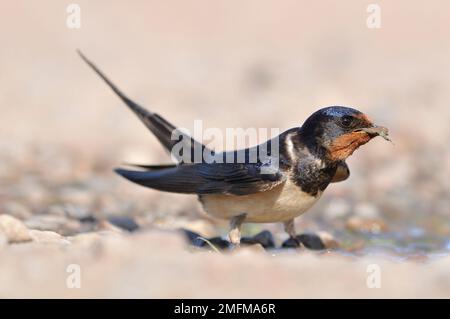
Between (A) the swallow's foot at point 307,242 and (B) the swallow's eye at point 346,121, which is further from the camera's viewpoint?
(A) the swallow's foot at point 307,242

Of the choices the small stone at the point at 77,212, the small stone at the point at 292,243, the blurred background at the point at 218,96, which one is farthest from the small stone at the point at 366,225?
the small stone at the point at 77,212

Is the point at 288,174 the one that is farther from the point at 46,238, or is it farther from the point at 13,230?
the point at 13,230

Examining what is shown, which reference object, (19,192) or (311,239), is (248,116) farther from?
(311,239)

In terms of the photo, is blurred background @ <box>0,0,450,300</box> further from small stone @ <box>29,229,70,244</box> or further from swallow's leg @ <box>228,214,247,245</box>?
small stone @ <box>29,229,70,244</box>

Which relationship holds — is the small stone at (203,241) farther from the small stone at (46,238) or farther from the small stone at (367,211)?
the small stone at (367,211)

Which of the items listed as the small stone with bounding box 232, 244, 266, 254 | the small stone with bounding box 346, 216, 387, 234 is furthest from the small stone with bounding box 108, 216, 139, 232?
the small stone with bounding box 346, 216, 387, 234

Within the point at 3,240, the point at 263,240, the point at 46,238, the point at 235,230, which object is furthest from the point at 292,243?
the point at 3,240
